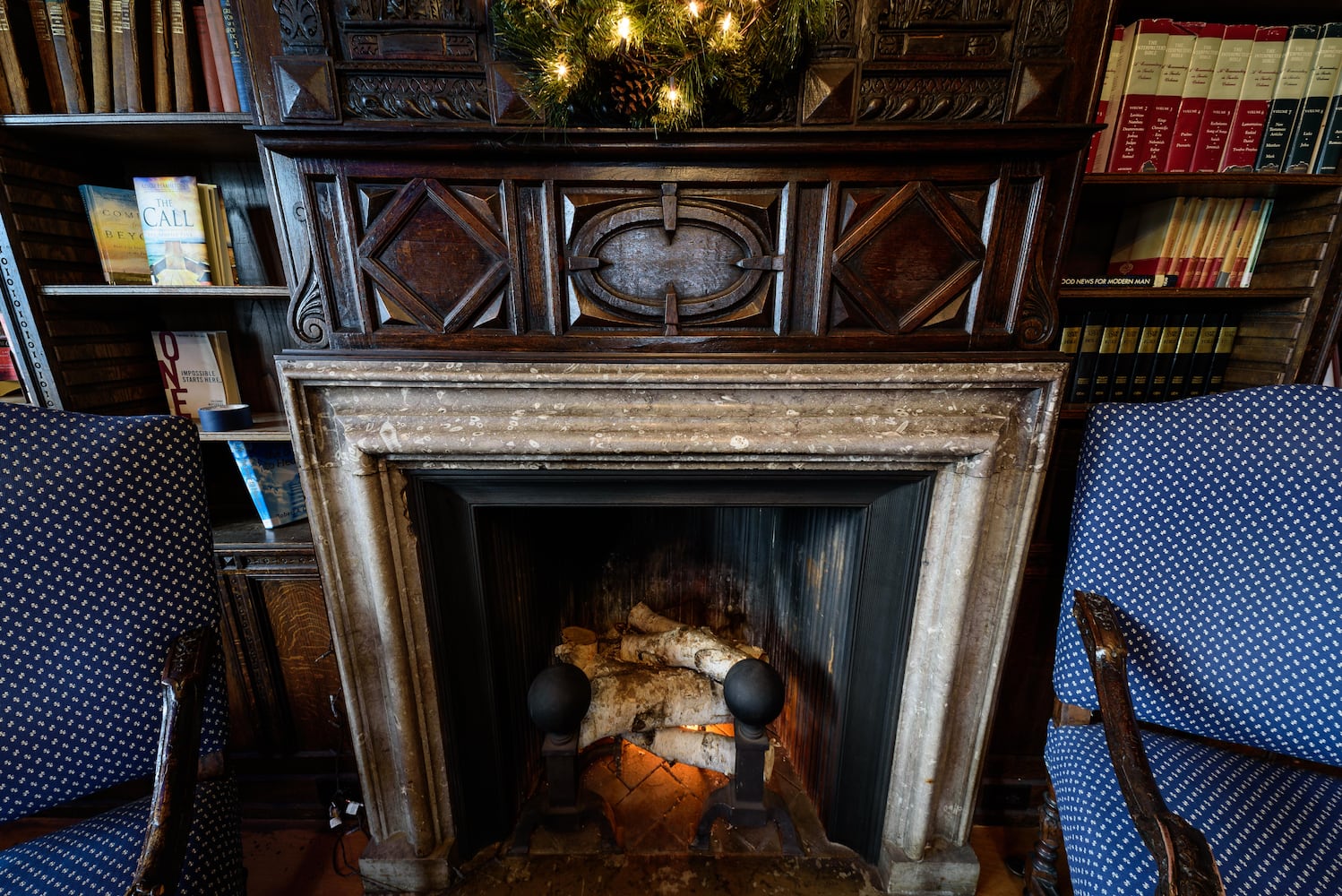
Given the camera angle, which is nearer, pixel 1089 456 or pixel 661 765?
pixel 1089 456

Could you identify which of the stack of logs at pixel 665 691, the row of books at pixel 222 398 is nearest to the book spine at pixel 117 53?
the row of books at pixel 222 398

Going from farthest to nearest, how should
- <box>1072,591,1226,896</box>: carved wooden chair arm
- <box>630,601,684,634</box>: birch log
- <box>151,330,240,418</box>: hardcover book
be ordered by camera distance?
<box>630,601,684,634</box>: birch log, <box>151,330,240,418</box>: hardcover book, <box>1072,591,1226,896</box>: carved wooden chair arm

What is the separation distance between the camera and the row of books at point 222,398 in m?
1.40

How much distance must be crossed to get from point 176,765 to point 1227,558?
1.88 m

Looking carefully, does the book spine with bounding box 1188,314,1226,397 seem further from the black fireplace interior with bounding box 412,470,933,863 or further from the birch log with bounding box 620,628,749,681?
the birch log with bounding box 620,628,749,681

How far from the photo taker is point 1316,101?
1.14 metres

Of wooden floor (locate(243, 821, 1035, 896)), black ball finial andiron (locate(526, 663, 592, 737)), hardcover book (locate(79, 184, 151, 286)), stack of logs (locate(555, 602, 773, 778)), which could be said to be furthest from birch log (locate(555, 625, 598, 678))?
hardcover book (locate(79, 184, 151, 286))

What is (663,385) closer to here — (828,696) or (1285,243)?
(828,696)

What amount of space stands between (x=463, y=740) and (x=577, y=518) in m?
0.66

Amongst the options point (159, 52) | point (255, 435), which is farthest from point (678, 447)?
point (159, 52)

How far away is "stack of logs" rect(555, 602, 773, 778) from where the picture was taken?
1514 mm

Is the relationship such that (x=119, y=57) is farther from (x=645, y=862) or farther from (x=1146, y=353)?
(x=1146, y=353)

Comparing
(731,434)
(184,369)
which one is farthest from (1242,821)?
(184,369)

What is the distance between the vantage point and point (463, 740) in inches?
51.0
